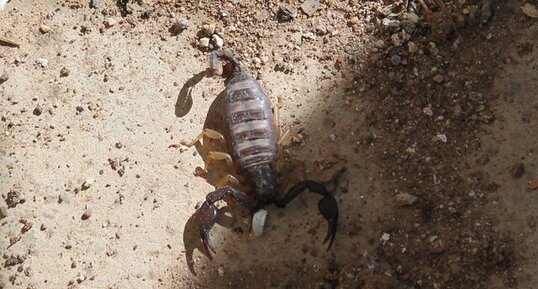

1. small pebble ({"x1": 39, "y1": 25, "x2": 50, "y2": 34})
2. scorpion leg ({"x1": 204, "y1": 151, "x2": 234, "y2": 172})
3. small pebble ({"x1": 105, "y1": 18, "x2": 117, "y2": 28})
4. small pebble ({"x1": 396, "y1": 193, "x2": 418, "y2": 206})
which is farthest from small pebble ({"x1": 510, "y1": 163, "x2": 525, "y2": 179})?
small pebble ({"x1": 39, "y1": 25, "x2": 50, "y2": 34})

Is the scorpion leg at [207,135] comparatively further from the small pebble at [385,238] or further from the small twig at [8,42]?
the small twig at [8,42]

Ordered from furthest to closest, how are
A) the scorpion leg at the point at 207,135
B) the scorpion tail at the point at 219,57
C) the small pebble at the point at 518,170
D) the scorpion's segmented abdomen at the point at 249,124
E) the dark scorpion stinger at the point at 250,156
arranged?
the scorpion tail at the point at 219,57, the scorpion leg at the point at 207,135, the scorpion's segmented abdomen at the point at 249,124, the dark scorpion stinger at the point at 250,156, the small pebble at the point at 518,170

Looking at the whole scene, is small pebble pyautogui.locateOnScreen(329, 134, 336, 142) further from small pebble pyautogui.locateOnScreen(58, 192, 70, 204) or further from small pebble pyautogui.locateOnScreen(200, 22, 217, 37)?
small pebble pyautogui.locateOnScreen(58, 192, 70, 204)

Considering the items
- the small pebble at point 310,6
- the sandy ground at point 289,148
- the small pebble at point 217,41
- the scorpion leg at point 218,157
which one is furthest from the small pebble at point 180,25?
the scorpion leg at point 218,157

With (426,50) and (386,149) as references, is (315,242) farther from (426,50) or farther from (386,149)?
(426,50)

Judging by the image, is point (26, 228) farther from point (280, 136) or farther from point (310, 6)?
point (310, 6)

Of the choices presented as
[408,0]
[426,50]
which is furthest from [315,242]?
[408,0]

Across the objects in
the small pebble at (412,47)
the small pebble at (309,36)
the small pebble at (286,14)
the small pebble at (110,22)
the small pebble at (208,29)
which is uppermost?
the small pebble at (412,47)
